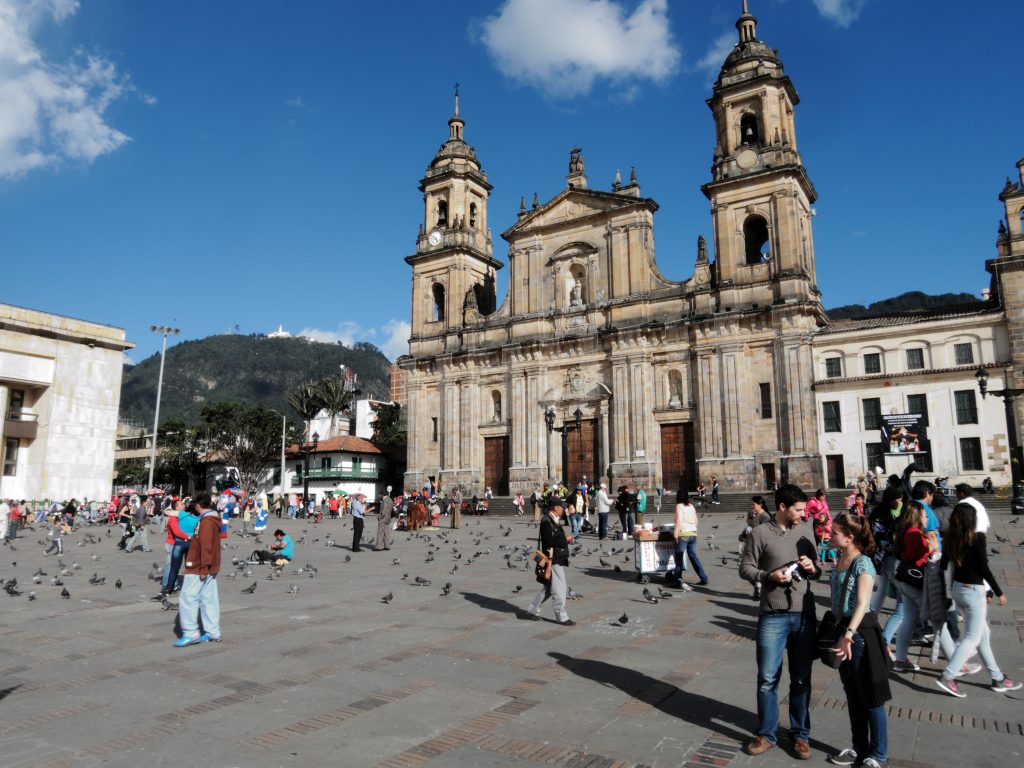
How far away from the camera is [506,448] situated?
45.3 m

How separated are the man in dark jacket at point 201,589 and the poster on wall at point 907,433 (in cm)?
3281

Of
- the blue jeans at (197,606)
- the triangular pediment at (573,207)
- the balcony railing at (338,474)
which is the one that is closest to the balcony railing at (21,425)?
the balcony railing at (338,474)

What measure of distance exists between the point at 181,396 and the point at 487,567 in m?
205

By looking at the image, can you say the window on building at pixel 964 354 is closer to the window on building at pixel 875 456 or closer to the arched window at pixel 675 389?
the window on building at pixel 875 456

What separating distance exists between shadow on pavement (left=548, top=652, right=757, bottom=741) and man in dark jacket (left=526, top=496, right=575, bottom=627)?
77.7 inches

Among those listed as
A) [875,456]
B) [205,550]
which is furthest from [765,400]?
[205,550]

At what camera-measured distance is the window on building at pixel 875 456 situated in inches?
1359

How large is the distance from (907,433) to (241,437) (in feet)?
161

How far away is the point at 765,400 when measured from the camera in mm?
37219

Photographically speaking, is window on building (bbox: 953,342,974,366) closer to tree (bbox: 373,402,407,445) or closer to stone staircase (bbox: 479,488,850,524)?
stone staircase (bbox: 479,488,850,524)

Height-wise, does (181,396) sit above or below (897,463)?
above

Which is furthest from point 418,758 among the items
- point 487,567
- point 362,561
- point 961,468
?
point 961,468

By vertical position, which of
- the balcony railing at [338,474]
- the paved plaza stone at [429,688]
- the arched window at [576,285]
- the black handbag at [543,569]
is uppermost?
the arched window at [576,285]

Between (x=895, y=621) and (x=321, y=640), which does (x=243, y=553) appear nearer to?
(x=321, y=640)
